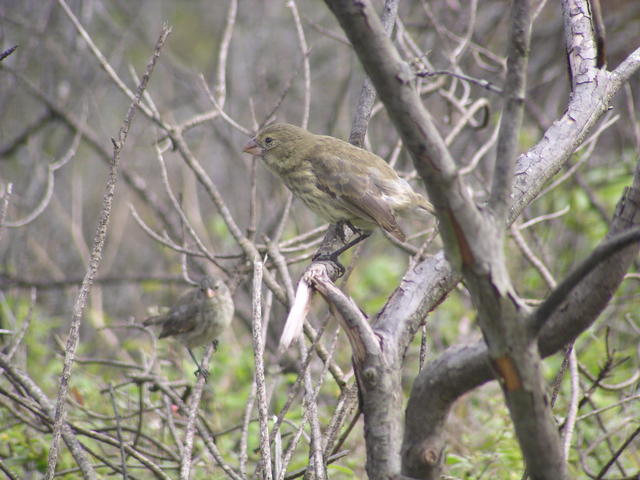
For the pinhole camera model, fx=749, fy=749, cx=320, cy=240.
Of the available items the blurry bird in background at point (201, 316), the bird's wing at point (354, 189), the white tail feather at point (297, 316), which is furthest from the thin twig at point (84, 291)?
the blurry bird in background at point (201, 316)

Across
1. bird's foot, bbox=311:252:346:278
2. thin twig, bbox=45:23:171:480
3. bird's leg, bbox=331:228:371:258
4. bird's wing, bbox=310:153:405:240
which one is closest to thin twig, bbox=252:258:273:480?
thin twig, bbox=45:23:171:480

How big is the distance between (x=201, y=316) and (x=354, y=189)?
1587mm

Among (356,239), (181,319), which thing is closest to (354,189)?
(356,239)

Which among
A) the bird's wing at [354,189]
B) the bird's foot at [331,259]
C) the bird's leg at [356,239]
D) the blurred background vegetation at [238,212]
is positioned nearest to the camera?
the bird's foot at [331,259]

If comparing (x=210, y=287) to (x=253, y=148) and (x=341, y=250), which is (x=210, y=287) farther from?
(x=341, y=250)

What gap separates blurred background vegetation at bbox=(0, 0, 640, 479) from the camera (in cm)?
476

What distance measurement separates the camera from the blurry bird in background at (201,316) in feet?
18.0

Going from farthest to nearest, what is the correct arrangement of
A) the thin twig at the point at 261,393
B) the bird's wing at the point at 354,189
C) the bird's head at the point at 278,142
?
1. the bird's head at the point at 278,142
2. the bird's wing at the point at 354,189
3. the thin twig at the point at 261,393

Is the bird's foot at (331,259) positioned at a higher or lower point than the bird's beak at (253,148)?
lower

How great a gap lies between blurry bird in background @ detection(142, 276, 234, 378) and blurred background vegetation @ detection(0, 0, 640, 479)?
0.79 feet

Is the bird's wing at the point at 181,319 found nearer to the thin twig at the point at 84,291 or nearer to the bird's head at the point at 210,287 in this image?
the bird's head at the point at 210,287

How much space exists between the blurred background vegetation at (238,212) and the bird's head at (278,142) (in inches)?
7.7

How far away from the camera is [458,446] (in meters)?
4.60

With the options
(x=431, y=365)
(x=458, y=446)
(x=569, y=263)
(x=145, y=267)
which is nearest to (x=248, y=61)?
(x=145, y=267)
